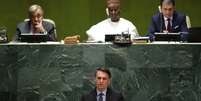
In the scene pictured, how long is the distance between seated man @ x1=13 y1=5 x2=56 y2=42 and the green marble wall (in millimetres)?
559

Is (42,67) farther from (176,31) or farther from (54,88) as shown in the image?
(176,31)

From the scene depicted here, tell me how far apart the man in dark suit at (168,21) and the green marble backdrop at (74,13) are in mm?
2399

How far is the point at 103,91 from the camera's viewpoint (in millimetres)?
6352

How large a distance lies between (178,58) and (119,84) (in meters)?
0.75

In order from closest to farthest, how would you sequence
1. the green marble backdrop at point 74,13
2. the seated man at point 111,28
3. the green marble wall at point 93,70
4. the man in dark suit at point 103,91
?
the man in dark suit at point 103,91, the green marble wall at point 93,70, the seated man at point 111,28, the green marble backdrop at point 74,13

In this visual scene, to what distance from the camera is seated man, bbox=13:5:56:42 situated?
280 inches

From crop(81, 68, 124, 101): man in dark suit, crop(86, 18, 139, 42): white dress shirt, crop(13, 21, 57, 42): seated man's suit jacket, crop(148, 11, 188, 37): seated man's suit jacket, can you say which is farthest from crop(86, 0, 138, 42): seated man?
crop(81, 68, 124, 101): man in dark suit

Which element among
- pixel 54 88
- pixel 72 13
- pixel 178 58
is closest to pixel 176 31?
pixel 178 58

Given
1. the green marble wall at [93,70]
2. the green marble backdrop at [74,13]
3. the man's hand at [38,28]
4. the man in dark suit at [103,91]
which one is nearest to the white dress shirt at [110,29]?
the man's hand at [38,28]

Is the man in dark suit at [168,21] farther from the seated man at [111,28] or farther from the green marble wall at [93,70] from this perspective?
the green marble wall at [93,70]

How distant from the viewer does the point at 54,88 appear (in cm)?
660

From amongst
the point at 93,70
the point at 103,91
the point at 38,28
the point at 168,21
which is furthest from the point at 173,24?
the point at 38,28

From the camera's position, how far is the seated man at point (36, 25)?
7.11m

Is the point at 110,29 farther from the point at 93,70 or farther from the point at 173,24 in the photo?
the point at 93,70
